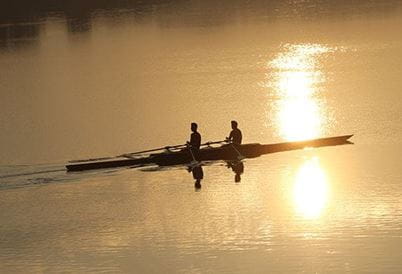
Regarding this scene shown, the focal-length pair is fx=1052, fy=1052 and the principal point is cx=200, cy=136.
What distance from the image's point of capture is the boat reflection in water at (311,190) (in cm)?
→ 2052

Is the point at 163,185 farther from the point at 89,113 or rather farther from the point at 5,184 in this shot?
the point at 89,113

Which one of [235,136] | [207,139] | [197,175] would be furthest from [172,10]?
[197,175]

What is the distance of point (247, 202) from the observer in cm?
2153

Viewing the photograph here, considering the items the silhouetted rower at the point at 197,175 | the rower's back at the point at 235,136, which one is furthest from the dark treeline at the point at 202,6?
the silhouetted rower at the point at 197,175

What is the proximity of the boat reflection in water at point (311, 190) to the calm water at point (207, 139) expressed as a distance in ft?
0.16

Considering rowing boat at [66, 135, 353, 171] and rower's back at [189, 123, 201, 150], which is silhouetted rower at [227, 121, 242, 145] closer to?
rowing boat at [66, 135, 353, 171]

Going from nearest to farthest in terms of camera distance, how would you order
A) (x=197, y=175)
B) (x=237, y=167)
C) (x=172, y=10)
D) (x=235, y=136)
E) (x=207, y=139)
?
(x=197, y=175) → (x=237, y=167) → (x=235, y=136) → (x=207, y=139) → (x=172, y=10)

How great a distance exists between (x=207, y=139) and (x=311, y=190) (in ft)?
23.1

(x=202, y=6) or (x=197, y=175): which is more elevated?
(x=202, y=6)

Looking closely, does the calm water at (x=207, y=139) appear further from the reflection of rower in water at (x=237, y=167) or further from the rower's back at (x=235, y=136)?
the rower's back at (x=235, y=136)

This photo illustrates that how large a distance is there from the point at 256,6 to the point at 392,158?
56.3m

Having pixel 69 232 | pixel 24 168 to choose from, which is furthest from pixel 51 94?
pixel 69 232

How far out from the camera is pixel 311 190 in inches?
875

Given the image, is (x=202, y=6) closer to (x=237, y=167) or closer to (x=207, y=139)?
(x=207, y=139)
